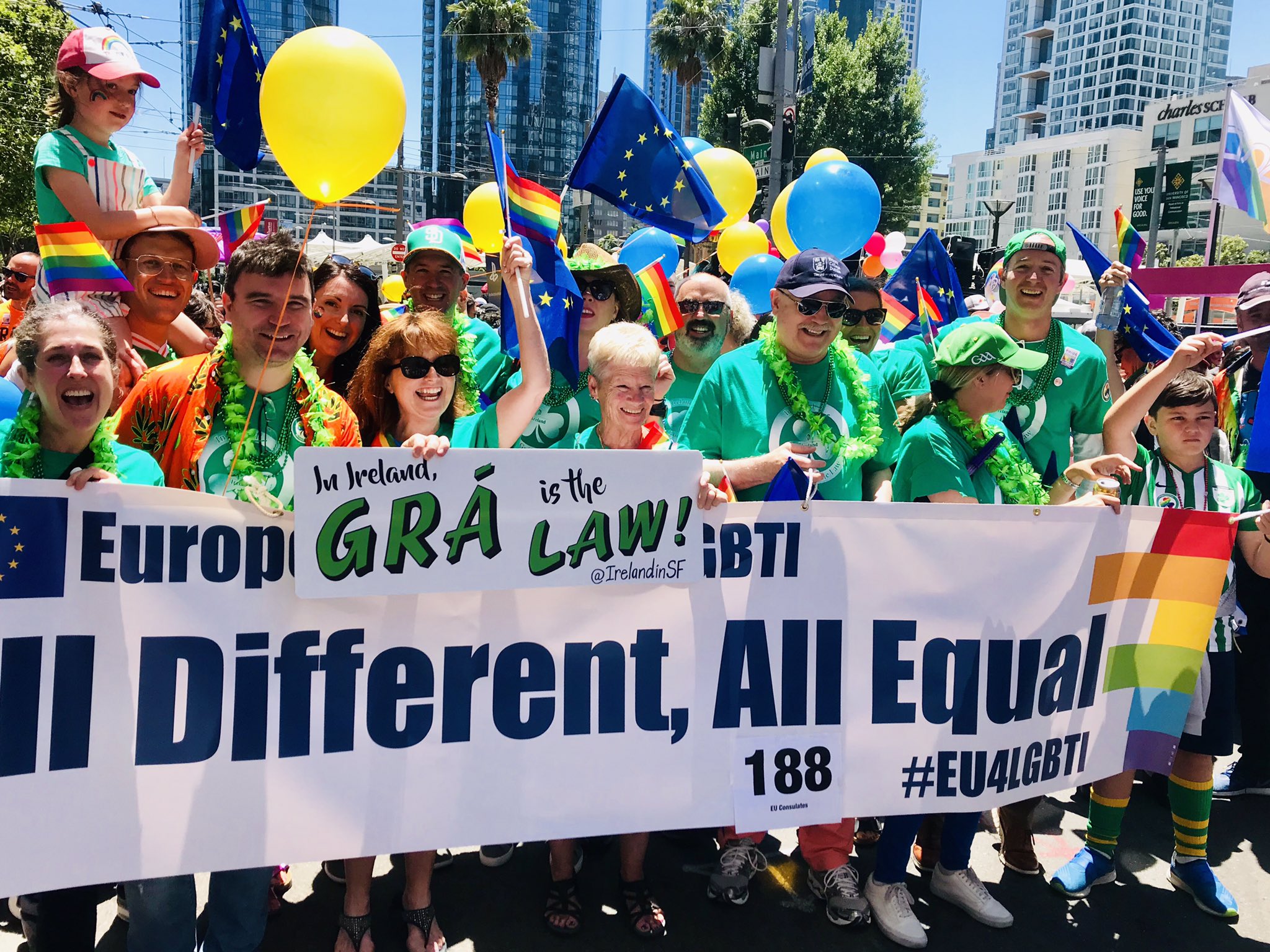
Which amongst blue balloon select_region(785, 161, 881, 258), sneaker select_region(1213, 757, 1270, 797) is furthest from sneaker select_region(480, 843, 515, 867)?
blue balloon select_region(785, 161, 881, 258)

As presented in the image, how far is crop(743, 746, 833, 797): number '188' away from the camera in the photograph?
8.80ft

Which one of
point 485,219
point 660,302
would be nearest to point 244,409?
point 660,302

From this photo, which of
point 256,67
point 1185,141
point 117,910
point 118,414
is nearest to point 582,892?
point 117,910

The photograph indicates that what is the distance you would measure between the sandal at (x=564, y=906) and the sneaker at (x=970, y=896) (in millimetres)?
1237

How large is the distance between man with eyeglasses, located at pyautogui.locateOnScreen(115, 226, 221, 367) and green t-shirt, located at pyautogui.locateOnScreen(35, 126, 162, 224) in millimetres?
268

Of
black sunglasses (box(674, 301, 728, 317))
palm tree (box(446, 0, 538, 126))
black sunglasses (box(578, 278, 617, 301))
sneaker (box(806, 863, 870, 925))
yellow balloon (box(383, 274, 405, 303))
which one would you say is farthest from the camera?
palm tree (box(446, 0, 538, 126))

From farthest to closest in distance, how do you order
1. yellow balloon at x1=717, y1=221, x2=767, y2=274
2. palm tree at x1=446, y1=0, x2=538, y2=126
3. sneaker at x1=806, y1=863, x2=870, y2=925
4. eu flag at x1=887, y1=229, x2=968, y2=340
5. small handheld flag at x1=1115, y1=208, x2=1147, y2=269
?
1. palm tree at x1=446, y1=0, x2=538, y2=126
2. yellow balloon at x1=717, y1=221, x2=767, y2=274
3. eu flag at x1=887, y1=229, x2=968, y2=340
4. small handheld flag at x1=1115, y1=208, x2=1147, y2=269
5. sneaker at x1=806, y1=863, x2=870, y2=925

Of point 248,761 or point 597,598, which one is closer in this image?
point 248,761

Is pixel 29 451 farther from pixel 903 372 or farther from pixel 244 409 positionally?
pixel 903 372

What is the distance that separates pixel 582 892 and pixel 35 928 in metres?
1.60

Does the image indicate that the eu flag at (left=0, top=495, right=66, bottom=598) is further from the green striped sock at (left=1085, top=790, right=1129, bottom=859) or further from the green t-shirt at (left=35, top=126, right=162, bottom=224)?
the green striped sock at (left=1085, top=790, right=1129, bottom=859)

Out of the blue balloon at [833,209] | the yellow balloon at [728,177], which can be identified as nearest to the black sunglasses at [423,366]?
the blue balloon at [833,209]

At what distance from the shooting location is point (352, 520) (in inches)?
91.7

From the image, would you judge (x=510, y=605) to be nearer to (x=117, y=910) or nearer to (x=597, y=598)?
(x=597, y=598)
